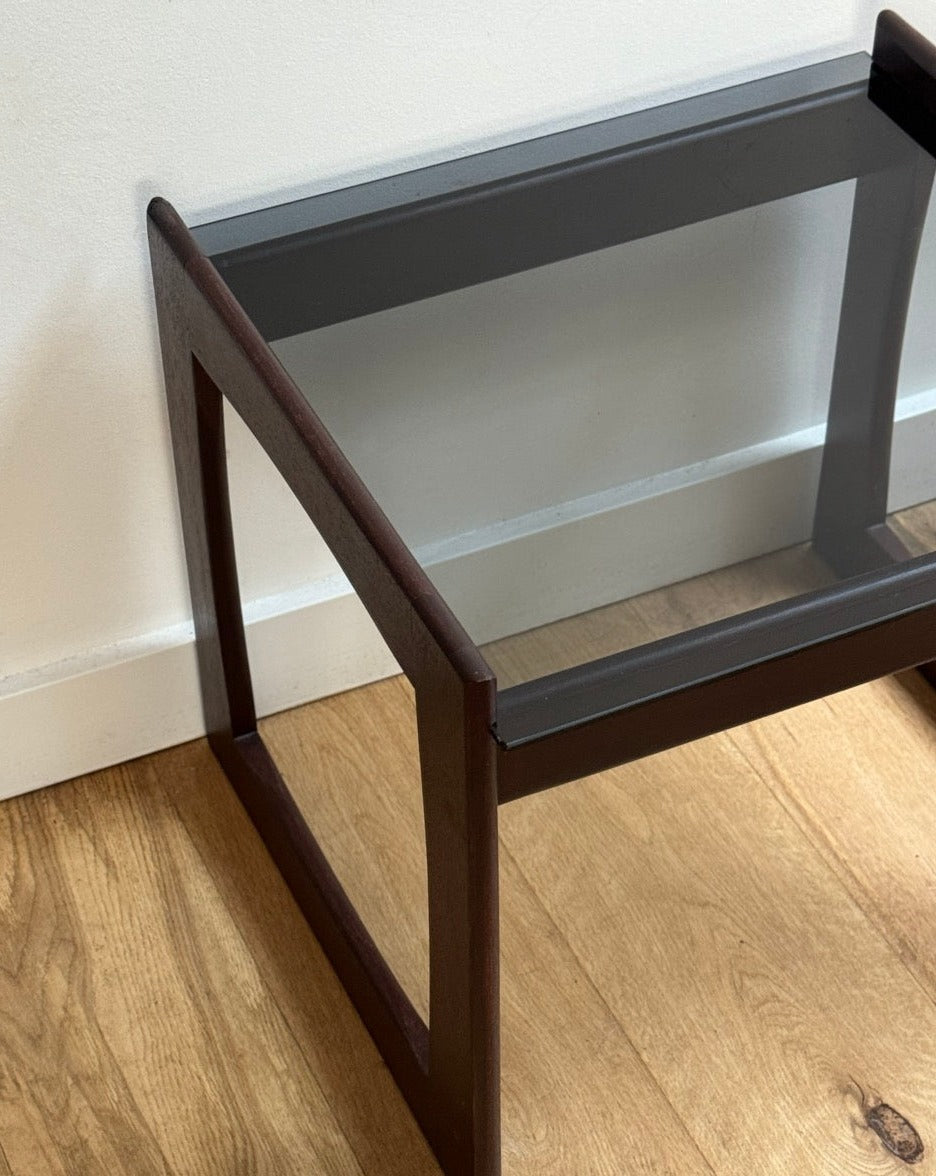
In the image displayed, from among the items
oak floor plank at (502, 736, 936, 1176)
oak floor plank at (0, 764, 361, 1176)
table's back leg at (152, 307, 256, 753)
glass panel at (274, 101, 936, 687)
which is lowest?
oak floor plank at (0, 764, 361, 1176)

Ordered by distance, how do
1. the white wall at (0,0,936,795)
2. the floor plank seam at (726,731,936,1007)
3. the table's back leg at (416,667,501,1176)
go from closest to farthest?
1. the table's back leg at (416,667,501,1176)
2. the white wall at (0,0,936,795)
3. the floor plank seam at (726,731,936,1007)

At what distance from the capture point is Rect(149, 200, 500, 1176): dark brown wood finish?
82cm

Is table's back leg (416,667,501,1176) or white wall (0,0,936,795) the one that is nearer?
table's back leg (416,667,501,1176)

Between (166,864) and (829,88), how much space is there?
76 cm

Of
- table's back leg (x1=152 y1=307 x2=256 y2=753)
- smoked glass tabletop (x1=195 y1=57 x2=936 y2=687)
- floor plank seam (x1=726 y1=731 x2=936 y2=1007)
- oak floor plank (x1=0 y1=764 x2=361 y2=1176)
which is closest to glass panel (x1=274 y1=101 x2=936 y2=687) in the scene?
smoked glass tabletop (x1=195 y1=57 x2=936 y2=687)

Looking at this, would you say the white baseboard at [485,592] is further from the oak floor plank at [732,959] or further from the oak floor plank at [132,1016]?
the oak floor plank at [732,959]

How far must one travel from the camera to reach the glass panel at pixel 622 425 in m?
0.90

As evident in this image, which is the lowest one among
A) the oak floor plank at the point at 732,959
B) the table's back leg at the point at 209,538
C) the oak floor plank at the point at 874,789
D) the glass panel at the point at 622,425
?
the oak floor plank at the point at 732,959

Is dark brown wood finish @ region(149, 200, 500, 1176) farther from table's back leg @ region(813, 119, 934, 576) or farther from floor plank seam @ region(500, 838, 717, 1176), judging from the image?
table's back leg @ region(813, 119, 934, 576)

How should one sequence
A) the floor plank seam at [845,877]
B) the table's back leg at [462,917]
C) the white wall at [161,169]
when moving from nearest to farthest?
the table's back leg at [462,917] < the white wall at [161,169] < the floor plank seam at [845,877]

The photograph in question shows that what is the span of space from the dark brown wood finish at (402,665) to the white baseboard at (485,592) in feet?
0.16

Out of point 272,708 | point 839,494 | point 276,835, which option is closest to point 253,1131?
point 276,835

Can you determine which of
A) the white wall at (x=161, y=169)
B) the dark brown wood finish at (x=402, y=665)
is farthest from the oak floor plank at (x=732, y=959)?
the white wall at (x=161, y=169)

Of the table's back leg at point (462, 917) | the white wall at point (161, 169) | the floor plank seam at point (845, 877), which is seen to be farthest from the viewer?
the floor plank seam at point (845, 877)
